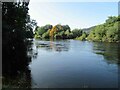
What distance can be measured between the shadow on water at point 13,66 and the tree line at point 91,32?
199 feet

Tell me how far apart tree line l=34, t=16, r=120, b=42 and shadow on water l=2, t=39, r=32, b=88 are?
199 feet

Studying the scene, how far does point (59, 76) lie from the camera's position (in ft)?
66.3

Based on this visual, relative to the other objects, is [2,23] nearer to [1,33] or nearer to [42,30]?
[1,33]

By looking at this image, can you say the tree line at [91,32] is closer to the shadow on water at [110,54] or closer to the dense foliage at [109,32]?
the dense foliage at [109,32]

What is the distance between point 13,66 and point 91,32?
8661cm

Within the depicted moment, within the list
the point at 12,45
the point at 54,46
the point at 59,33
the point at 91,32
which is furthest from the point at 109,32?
the point at 12,45

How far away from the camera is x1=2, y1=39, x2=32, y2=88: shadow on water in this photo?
15555mm

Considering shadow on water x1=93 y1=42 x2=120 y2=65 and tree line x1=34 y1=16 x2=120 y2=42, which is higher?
tree line x1=34 y1=16 x2=120 y2=42

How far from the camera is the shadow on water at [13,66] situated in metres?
15.6

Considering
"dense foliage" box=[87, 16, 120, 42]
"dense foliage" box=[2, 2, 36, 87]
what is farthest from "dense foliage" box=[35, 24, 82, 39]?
"dense foliage" box=[2, 2, 36, 87]

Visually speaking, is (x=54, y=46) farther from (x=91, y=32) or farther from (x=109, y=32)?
(x=91, y=32)

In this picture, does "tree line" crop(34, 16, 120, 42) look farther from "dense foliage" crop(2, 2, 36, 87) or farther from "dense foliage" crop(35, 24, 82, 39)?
"dense foliage" crop(2, 2, 36, 87)

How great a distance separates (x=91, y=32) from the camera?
10338 centimetres

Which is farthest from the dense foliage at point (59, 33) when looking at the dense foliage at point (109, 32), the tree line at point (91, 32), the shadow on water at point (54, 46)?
the shadow on water at point (54, 46)
